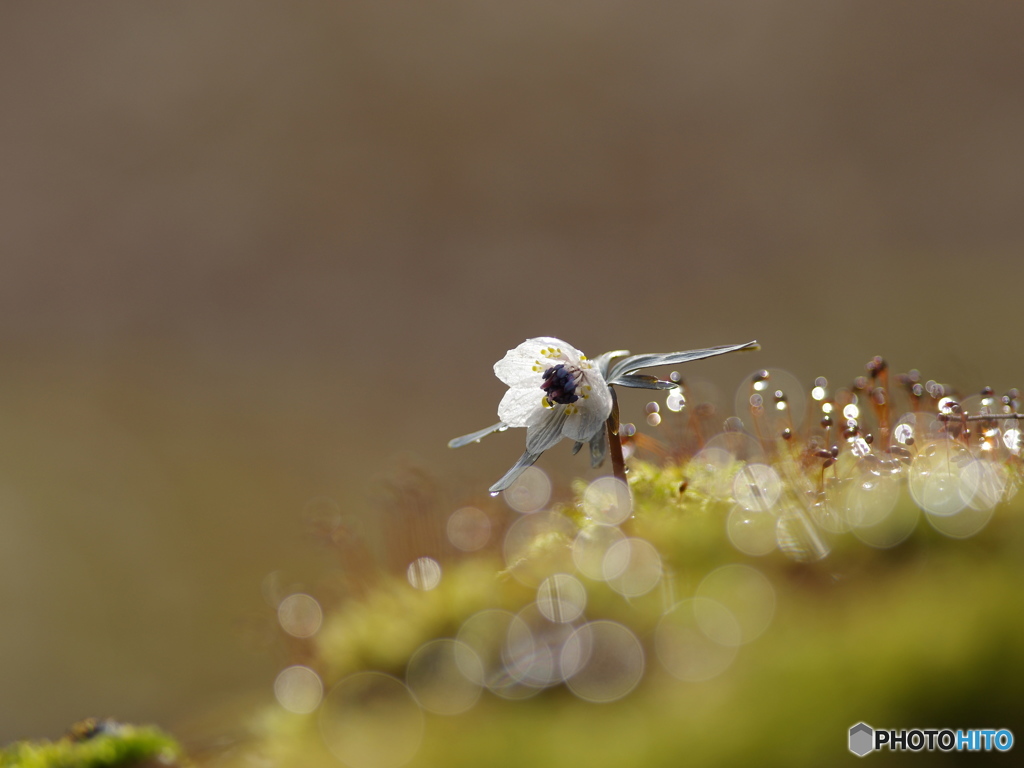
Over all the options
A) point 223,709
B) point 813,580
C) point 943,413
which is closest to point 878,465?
point 943,413

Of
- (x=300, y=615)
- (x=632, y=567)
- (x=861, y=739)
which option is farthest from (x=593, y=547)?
(x=300, y=615)

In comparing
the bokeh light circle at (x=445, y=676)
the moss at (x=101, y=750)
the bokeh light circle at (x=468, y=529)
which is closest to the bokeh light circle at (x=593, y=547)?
the bokeh light circle at (x=445, y=676)

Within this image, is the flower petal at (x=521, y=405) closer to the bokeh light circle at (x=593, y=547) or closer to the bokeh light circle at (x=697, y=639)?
the bokeh light circle at (x=593, y=547)

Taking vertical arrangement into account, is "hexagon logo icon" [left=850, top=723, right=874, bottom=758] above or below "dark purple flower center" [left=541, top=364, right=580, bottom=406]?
below

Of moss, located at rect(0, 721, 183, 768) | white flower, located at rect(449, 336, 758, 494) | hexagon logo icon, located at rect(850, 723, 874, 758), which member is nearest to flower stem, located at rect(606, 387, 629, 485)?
white flower, located at rect(449, 336, 758, 494)

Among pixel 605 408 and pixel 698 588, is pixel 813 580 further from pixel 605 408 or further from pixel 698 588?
pixel 605 408

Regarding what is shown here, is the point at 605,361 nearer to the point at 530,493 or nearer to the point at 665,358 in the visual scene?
the point at 665,358

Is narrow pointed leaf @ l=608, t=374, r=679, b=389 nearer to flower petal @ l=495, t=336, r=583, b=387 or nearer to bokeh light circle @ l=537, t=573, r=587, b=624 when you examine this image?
flower petal @ l=495, t=336, r=583, b=387
